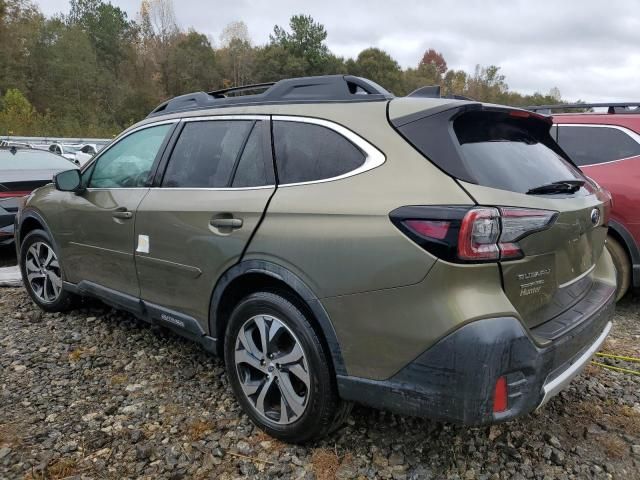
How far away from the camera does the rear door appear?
250 centimetres

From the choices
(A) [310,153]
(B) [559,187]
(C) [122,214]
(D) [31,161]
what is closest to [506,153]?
(B) [559,187]

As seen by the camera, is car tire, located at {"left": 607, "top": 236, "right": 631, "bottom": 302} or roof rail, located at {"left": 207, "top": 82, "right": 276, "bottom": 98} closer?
roof rail, located at {"left": 207, "top": 82, "right": 276, "bottom": 98}

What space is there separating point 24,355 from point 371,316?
272 centimetres

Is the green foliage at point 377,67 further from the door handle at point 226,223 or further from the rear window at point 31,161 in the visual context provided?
the door handle at point 226,223

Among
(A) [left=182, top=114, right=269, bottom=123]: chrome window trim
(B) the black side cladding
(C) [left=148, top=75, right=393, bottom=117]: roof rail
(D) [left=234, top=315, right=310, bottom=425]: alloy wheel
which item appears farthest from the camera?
(A) [left=182, top=114, right=269, bottom=123]: chrome window trim

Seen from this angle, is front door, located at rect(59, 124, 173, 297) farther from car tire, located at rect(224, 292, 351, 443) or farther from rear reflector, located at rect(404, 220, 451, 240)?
rear reflector, located at rect(404, 220, 451, 240)

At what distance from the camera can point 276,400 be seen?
2508 millimetres

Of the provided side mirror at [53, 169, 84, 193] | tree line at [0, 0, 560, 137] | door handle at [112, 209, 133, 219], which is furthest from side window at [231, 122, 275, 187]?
tree line at [0, 0, 560, 137]

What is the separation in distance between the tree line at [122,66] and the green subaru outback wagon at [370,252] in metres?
29.0

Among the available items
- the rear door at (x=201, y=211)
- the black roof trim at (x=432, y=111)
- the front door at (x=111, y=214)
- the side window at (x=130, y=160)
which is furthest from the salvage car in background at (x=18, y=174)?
the black roof trim at (x=432, y=111)

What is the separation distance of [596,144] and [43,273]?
4952mm

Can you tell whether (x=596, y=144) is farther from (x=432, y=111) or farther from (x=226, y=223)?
(x=226, y=223)

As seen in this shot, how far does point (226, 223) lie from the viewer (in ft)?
8.21

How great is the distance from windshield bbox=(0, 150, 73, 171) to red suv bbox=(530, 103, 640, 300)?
6369 mm
